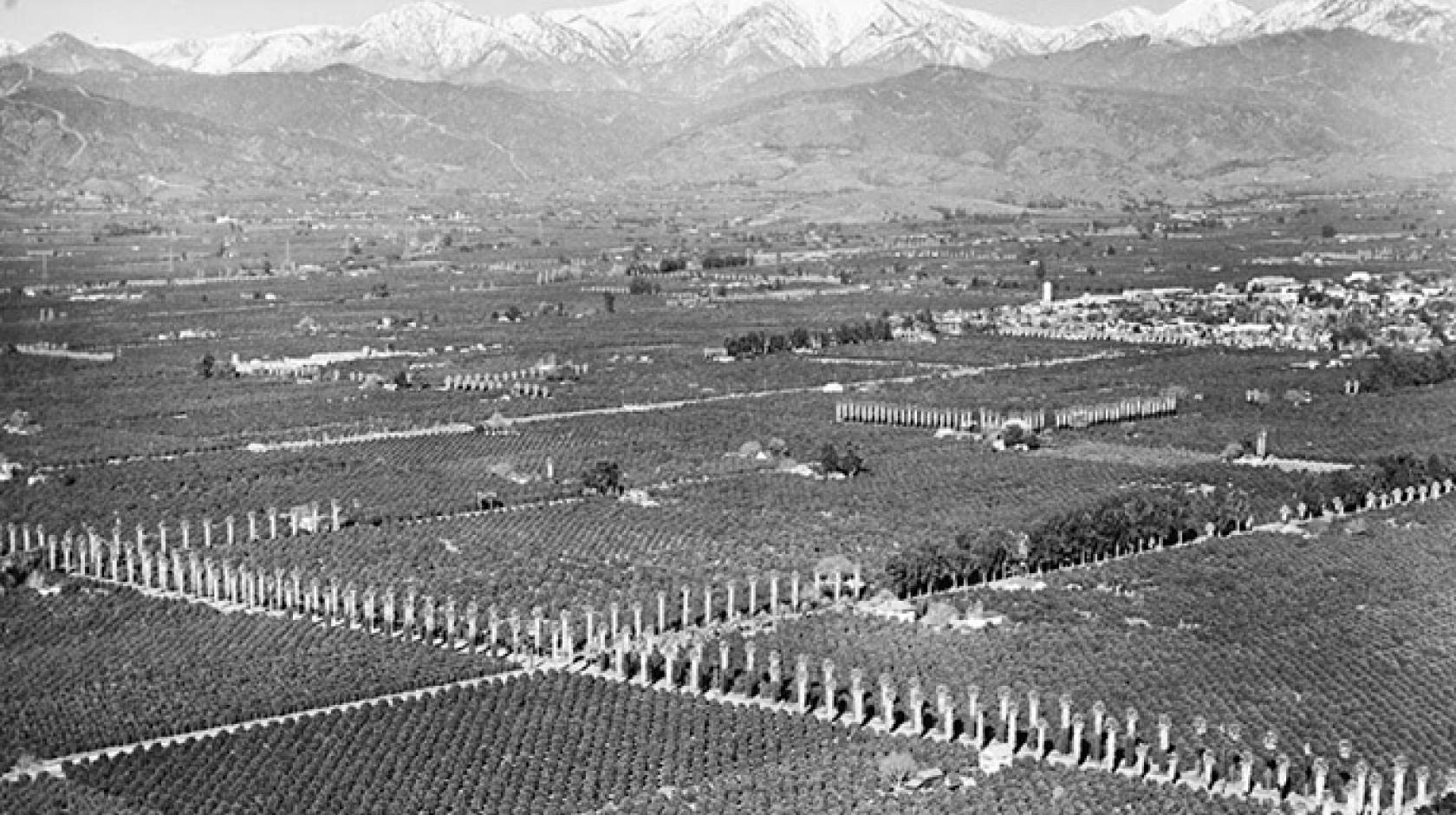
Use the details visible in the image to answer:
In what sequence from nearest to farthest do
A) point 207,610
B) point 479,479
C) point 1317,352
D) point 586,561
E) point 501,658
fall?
point 501,658 < point 207,610 < point 586,561 < point 479,479 < point 1317,352

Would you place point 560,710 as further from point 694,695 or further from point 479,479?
point 479,479

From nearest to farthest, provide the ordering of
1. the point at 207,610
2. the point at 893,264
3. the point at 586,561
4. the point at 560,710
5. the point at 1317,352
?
the point at 560,710 < the point at 207,610 < the point at 586,561 < the point at 1317,352 < the point at 893,264

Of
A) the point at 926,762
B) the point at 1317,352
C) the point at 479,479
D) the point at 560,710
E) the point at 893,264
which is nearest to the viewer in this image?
the point at 926,762

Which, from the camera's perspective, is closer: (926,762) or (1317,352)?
A: (926,762)

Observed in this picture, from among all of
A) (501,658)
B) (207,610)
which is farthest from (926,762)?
(207,610)

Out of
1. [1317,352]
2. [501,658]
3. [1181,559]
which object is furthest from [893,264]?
[501,658]

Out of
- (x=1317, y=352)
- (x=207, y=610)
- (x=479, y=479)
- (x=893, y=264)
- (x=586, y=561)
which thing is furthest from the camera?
(x=893, y=264)

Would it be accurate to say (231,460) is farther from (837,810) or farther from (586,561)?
(837,810)

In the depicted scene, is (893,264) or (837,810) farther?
(893,264)
